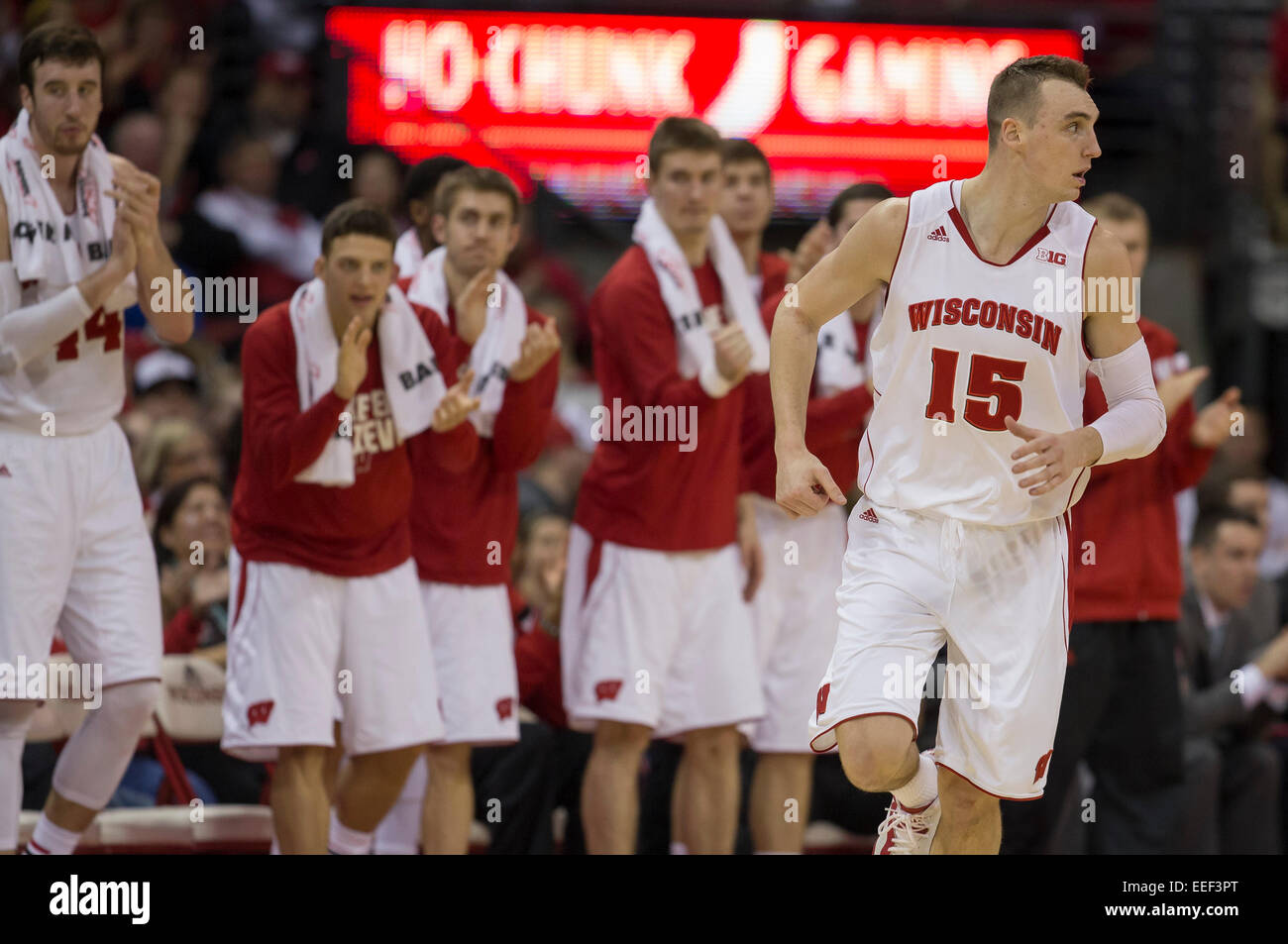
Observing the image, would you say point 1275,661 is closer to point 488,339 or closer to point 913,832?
point 913,832

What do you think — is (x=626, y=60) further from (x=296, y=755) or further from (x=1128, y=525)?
(x=296, y=755)

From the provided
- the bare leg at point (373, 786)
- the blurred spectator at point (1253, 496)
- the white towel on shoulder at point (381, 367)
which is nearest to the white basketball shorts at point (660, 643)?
the bare leg at point (373, 786)

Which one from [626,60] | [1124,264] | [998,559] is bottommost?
[998,559]

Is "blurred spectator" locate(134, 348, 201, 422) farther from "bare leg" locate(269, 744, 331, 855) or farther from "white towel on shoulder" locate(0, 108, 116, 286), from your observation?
"bare leg" locate(269, 744, 331, 855)

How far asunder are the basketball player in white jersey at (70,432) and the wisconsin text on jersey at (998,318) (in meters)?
2.62

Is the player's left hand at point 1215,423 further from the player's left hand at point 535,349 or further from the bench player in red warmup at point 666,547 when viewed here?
the player's left hand at point 535,349

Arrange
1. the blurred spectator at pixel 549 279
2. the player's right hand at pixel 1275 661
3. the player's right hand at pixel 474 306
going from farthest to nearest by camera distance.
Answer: the blurred spectator at pixel 549 279, the player's right hand at pixel 1275 661, the player's right hand at pixel 474 306

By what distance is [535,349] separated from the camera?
6.37m

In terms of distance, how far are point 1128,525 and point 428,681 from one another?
278 centimetres

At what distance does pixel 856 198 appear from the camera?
704 centimetres

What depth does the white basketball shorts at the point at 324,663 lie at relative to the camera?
19.6 ft

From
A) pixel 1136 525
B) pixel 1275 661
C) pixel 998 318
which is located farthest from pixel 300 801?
pixel 1275 661

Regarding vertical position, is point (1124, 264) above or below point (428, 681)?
above
